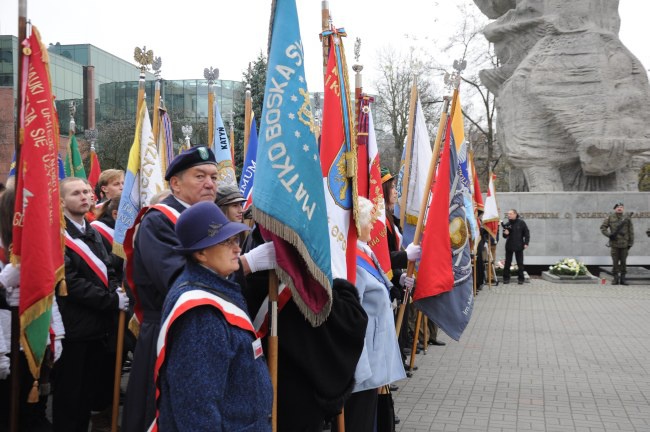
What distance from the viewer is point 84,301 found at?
4.87m

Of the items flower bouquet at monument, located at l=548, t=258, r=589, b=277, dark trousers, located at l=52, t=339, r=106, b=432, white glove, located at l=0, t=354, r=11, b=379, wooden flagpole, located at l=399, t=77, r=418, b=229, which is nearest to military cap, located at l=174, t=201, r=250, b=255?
white glove, located at l=0, t=354, r=11, b=379

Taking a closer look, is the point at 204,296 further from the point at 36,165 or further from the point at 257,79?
the point at 257,79

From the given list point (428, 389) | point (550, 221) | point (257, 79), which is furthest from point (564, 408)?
point (257, 79)

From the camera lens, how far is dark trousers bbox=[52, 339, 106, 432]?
469cm

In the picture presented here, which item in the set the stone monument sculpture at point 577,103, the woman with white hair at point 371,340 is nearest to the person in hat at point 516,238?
the stone monument sculpture at point 577,103

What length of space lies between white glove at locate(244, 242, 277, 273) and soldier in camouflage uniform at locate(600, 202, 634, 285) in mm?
15286

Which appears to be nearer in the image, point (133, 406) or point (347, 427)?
point (133, 406)

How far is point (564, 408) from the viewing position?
21.1 feet

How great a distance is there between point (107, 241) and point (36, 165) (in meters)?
2.00

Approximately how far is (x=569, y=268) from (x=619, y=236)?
5.25ft

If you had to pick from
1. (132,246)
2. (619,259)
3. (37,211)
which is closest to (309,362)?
(132,246)

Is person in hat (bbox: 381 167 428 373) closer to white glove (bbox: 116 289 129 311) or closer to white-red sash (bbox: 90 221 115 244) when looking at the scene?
white glove (bbox: 116 289 129 311)

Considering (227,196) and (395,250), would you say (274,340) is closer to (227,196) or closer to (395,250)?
(227,196)

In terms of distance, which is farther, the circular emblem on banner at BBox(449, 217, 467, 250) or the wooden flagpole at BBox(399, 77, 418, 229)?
the wooden flagpole at BBox(399, 77, 418, 229)
